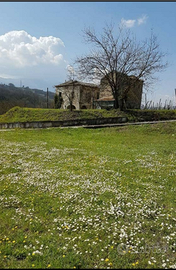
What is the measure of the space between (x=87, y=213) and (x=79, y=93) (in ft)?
152

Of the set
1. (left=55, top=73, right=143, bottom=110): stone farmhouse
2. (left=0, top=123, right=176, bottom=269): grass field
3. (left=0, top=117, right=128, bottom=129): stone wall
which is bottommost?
(left=0, top=123, right=176, bottom=269): grass field

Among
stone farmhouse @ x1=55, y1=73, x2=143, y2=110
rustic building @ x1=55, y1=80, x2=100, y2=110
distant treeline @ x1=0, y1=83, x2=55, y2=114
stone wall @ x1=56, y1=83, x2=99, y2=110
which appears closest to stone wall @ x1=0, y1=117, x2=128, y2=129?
stone farmhouse @ x1=55, y1=73, x2=143, y2=110

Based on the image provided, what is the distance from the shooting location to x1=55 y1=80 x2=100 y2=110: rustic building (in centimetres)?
4930

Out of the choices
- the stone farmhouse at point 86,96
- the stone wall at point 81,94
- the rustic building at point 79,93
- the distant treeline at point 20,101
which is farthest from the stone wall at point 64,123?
the distant treeline at point 20,101

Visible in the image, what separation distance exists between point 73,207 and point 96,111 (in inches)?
919

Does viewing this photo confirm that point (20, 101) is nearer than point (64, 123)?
No

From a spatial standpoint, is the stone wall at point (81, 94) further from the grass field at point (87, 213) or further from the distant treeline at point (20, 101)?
the grass field at point (87, 213)

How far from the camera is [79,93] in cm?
4925

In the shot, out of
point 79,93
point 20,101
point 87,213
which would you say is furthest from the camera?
point 20,101

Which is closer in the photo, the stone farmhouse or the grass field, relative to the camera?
the grass field

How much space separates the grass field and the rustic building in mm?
41324

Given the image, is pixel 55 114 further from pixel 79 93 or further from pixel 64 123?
pixel 79 93

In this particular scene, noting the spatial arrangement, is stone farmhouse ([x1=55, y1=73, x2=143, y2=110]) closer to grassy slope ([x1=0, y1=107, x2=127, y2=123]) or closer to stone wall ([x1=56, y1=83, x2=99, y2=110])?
stone wall ([x1=56, y1=83, x2=99, y2=110])

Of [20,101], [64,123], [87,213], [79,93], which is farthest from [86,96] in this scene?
[87,213]
